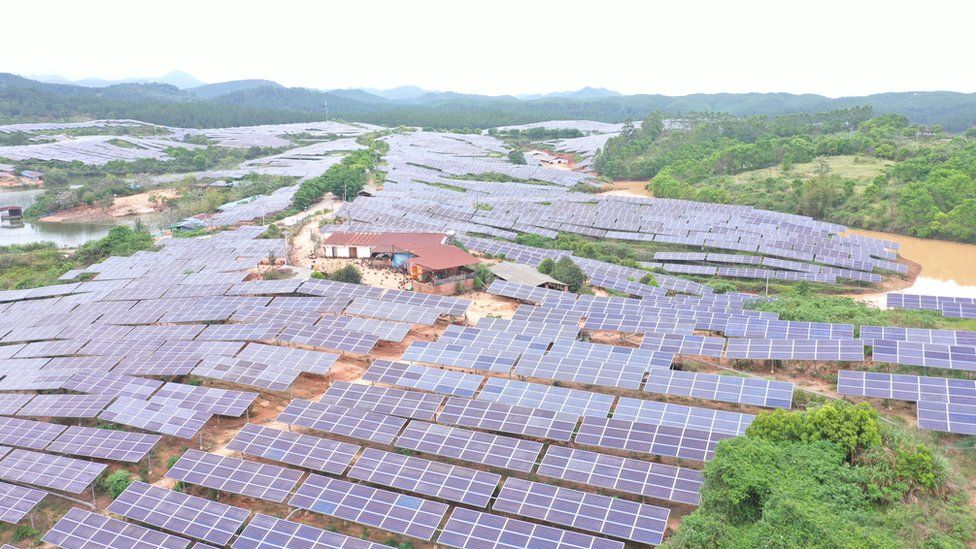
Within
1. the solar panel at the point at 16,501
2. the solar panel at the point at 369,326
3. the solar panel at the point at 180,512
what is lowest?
the solar panel at the point at 16,501

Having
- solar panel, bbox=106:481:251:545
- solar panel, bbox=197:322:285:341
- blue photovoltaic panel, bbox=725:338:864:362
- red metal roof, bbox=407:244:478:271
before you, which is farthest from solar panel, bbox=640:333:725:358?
solar panel, bbox=106:481:251:545

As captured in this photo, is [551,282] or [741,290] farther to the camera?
[741,290]

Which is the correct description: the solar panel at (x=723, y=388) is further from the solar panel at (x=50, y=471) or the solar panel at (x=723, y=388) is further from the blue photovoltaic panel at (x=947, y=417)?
the solar panel at (x=50, y=471)

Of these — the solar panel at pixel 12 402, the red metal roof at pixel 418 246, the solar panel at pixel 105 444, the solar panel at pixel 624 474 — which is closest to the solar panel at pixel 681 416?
the solar panel at pixel 624 474

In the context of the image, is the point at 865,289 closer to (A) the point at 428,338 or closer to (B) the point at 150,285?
(A) the point at 428,338

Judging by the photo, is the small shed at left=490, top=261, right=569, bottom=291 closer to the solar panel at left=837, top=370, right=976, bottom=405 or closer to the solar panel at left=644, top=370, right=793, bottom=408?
the solar panel at left=644, top=370, right=793, bottom=408

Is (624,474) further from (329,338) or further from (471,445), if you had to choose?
(329,338)

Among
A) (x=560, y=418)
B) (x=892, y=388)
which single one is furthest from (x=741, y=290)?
(x=560, y=418)
